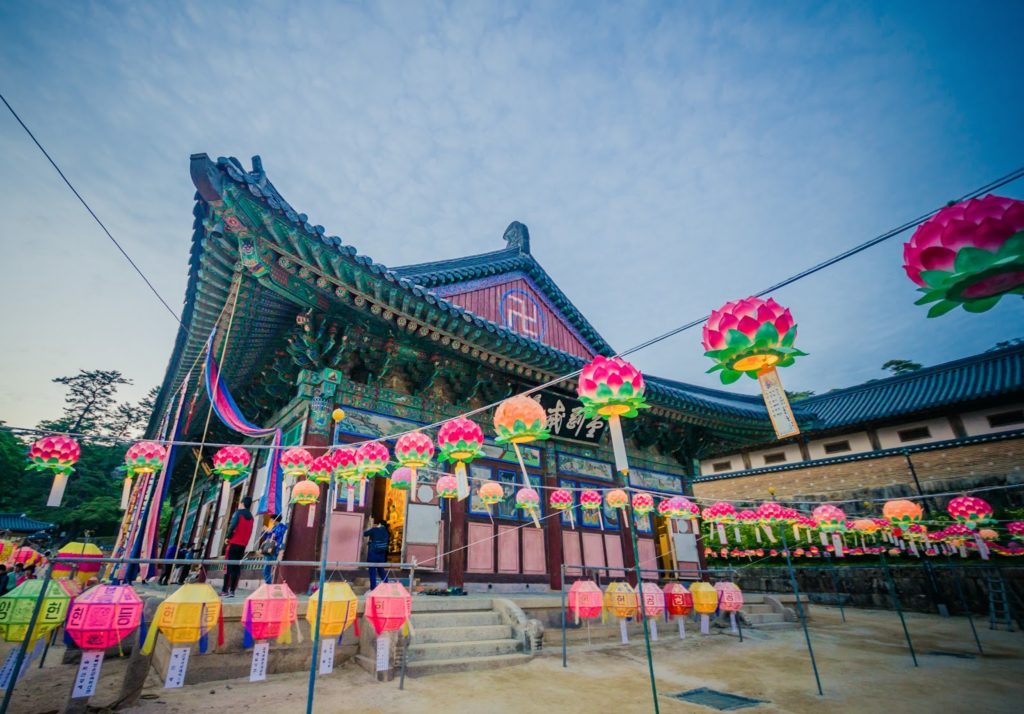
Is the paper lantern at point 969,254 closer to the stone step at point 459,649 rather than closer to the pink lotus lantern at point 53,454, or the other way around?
the stone step at point 459,649

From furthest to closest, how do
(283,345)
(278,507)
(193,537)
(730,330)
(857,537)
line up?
(857,537)
(193,537)
(283,345)
(278,507)
(730,330)

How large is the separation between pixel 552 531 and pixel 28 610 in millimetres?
9189

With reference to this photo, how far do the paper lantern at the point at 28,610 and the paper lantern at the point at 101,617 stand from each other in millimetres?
390

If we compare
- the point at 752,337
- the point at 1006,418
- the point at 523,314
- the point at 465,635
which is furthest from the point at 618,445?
the point at 1006,418

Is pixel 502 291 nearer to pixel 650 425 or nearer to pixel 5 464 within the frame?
pixel 650 425

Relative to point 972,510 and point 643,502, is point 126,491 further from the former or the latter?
point 972,510

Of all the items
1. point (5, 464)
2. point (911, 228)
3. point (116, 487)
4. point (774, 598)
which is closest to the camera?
point (911, 228)

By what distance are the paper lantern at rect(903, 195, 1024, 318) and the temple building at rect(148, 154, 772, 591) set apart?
671cm

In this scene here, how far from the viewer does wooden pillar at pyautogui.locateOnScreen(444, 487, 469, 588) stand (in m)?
9.32

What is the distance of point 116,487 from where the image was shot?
3769cm

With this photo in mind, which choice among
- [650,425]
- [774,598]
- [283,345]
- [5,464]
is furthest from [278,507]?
[5,464]

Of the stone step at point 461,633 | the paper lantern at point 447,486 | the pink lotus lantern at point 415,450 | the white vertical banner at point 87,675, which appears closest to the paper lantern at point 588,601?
the stone step at point 461,633

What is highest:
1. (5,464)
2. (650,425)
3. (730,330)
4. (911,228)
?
(5,464)

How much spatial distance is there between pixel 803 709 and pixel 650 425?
354 inches
